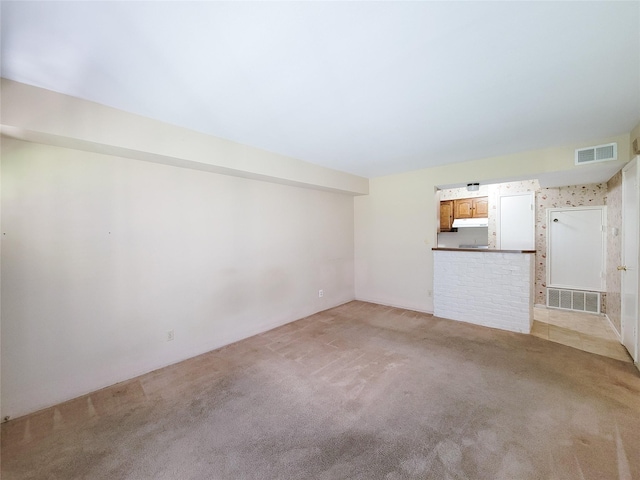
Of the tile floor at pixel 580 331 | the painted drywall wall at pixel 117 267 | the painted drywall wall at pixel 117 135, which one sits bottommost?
the tile floor at pixel 580 331

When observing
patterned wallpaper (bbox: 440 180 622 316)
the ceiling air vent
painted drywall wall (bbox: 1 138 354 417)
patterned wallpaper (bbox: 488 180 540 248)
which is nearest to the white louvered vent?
patterned wallpaper (bbox: 440 180 622 316)

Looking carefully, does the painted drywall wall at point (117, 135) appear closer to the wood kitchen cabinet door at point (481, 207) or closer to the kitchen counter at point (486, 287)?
the kitchen counter at point (486, 287)

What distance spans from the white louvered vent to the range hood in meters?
1.64

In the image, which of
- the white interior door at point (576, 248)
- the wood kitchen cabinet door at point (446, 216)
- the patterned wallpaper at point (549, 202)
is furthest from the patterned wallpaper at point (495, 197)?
the wood kitchen cabinet door at point (446, 216)

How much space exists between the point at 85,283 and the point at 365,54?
9.81 ft

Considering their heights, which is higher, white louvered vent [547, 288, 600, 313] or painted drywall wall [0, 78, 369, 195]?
painted drywall wall [0, 78, 369, 195]

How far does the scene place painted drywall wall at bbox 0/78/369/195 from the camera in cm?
183

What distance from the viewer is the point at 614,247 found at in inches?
139

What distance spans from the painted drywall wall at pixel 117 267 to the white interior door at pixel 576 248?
5.06 m

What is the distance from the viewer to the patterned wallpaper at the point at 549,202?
429 centimetres

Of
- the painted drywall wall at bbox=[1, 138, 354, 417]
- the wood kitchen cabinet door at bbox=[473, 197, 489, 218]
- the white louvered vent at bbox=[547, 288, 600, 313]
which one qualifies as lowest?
the white louvered vent at bbox=[547, 288, 600, 313]

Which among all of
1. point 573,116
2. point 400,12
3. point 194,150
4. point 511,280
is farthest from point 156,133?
point 511,280

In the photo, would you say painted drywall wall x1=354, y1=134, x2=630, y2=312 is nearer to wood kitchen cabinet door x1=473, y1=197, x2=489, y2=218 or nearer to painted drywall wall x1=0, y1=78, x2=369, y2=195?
wood kitchen cabinet door x1=473, y1=197, x2=489, y2=218

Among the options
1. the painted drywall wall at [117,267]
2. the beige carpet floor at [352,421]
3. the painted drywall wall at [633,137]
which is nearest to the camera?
the beige carpet floor at [352,421]
